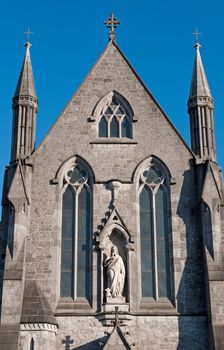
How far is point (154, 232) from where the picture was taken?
23.6 metres

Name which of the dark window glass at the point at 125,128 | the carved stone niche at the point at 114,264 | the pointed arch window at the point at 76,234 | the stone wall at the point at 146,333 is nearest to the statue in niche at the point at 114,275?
the carved stone niche at the point at 114,264

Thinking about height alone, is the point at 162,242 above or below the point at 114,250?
above

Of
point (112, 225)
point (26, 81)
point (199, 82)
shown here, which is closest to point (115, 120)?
point (199, 82)

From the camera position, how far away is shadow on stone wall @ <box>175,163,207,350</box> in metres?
21.8

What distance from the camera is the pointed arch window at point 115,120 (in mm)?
25500

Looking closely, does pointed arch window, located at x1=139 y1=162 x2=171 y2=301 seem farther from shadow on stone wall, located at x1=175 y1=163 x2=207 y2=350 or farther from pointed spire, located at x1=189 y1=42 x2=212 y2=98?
pointed spire, located at x1=189 y1=42 x2=212 y2=98

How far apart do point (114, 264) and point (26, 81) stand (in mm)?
8852

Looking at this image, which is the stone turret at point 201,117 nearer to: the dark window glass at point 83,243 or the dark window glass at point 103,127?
the dark window glass at point 103,127

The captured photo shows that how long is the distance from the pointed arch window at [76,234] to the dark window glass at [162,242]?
261cm

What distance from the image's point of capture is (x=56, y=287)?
2255cm

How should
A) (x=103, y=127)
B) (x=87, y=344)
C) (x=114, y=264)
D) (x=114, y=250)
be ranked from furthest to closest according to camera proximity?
(x=103, y=127), (x=114, y=250), (x=114, y=264), (x=87, y=344)

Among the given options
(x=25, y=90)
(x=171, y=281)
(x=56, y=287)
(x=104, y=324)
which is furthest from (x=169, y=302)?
(x=25, y=90)

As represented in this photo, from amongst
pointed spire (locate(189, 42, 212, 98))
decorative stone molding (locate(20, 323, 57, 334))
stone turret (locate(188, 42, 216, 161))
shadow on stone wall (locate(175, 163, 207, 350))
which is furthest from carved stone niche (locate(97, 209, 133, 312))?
pointed spire (locate(189, 42, 212, 98))

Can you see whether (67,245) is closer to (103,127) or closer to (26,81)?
(103,127)
